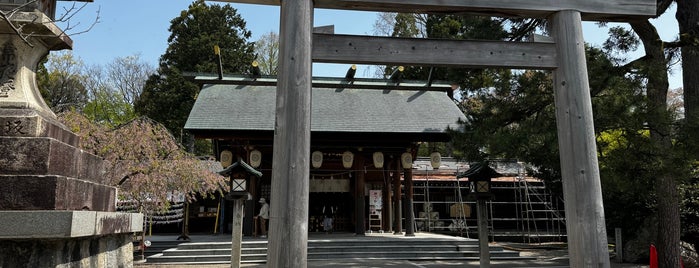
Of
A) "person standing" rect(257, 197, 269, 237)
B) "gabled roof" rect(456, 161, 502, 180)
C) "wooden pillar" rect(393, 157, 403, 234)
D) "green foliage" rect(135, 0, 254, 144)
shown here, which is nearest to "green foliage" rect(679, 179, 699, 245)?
"gabled roof" rect(456, 161, 502, 180)

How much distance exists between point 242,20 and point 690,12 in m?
27.0

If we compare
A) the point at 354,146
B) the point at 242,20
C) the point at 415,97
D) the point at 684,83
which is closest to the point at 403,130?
the point at 354,146

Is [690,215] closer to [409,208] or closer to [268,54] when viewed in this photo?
[409,208]

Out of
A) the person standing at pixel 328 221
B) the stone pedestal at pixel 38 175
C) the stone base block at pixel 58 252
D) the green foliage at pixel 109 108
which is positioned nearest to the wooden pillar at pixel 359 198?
the person standing at pixel 328 221

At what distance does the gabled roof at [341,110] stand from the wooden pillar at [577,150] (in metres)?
9.18

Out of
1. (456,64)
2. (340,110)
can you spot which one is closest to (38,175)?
(456,64)

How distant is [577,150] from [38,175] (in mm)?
5081

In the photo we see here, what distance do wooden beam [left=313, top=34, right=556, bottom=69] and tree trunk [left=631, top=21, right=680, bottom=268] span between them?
3.22 m

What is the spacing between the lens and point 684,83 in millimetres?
9773

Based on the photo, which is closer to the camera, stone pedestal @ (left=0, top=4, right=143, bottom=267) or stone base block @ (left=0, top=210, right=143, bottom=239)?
stone base block @ (left=0, top=210, right=143, bottom=239)

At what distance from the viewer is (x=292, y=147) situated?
4.39m

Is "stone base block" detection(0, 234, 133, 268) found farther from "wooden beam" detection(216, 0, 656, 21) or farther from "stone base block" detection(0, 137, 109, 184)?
"wooden beam" detection(216, 0, 656, 21)

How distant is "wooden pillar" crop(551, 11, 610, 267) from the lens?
4691mm

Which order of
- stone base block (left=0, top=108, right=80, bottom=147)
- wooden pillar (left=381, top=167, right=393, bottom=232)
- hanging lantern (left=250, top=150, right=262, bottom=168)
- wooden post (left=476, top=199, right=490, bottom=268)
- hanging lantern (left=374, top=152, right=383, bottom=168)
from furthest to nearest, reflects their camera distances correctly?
wooden pillar (left=381, top=167, right=393, bottom=232), hanging lantern (left=374, top=152, right=383, bottom=168), hanging lantern (left=250, top=150, right=262, bottom=168), wooden post (left=476, top=199, right=490, bottom=268), stone base block (left=0, top=108, right=80, bottom=147)
